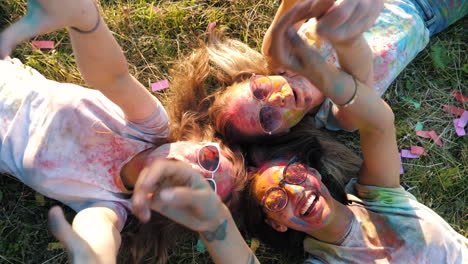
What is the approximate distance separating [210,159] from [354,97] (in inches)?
42.1

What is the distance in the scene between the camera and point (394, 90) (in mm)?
3908

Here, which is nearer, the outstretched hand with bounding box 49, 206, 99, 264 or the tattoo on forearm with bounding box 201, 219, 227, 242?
the outstretched hand with bounding box 49, 206, 99, 264

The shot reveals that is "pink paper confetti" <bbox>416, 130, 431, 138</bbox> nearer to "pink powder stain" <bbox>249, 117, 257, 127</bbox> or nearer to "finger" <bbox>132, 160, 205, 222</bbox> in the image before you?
"pink powder stain" <bbox>249, 117, 257, 127</bbox>

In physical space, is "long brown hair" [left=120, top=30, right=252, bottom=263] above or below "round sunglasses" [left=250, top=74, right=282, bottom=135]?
below

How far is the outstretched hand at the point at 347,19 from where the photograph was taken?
7.18ft

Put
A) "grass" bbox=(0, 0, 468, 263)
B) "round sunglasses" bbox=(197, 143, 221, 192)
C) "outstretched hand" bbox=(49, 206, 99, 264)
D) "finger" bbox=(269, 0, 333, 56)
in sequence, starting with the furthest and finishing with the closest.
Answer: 1. "grass" bbox=(0, 0, 468, 263)
2. "round sunglasses" bbox=(197, 143, 221, 192)
3. "finger" bbox=(269, 0, 333, 56)
4. "outstretched hand" bbox=(49, 206, 99, 264)

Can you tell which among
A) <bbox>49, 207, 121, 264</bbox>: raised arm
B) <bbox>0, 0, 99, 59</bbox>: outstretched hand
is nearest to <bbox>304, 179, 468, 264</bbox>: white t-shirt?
<bbox>49, 207, 121, 264</bbox>: raised arm

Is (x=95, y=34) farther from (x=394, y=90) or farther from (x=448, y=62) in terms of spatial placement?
(x=448, y=62)

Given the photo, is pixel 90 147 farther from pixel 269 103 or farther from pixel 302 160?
pixel 302 160

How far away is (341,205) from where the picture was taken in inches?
122

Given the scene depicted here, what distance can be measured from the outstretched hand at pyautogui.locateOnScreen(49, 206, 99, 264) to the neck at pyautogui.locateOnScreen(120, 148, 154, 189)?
887mm

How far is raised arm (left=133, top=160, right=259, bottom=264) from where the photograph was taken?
1837 millimetres

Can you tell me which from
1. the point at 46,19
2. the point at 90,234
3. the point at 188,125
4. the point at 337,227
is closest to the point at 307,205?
the point at 337,227

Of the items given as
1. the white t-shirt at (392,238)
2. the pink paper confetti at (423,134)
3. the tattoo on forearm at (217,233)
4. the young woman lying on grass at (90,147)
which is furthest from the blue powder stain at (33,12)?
the pink paper confetti at (423,134)
